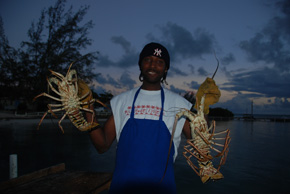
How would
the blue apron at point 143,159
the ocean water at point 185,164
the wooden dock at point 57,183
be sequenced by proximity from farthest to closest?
the ocean water at point 185,164
the wooden dock at point 57,183
the blue apron at point 143,159

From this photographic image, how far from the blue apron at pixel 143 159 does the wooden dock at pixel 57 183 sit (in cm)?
208

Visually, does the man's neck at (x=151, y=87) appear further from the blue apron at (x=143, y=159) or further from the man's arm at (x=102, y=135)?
the man's arm at (x=102, y=135)

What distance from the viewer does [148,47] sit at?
→ 2420 mm

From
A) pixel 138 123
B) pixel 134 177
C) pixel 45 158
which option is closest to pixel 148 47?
pixel 138 123

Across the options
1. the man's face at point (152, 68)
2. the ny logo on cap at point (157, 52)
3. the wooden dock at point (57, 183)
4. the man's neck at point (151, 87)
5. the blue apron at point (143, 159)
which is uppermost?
the ny logo on cap at point (157, 52)

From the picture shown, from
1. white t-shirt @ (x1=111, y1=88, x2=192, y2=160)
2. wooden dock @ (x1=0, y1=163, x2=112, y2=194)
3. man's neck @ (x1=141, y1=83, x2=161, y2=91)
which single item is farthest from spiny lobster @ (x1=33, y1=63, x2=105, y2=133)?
wooden dock @ (x1=0, y1=163, x2=112, y2=194)

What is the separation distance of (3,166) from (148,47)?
33.4 feet

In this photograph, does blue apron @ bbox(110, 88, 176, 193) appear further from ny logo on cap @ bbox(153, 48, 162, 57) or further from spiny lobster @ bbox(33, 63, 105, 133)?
ny logo on cap @ bbox(153, 48, 162, 57)

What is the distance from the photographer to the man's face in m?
2.40

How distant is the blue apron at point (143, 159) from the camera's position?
6.68 ft

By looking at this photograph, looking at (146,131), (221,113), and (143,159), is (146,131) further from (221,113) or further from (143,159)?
(221,113)

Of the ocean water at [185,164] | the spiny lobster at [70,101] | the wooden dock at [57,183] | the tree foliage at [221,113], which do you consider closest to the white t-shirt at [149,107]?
the spiny lobster at [70,101]

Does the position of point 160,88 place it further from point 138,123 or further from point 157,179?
point 157,179

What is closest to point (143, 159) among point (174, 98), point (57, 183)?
point (174, 98)
